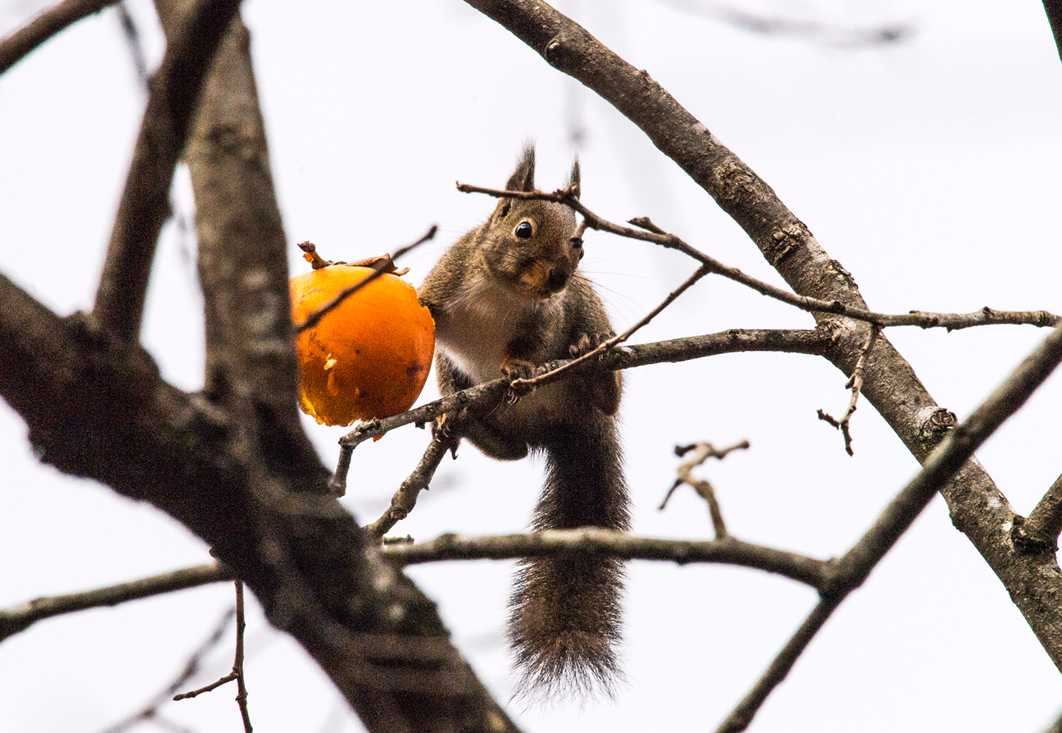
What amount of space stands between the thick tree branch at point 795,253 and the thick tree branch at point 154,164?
1.75 meters

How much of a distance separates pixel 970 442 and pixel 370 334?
1.50 meters

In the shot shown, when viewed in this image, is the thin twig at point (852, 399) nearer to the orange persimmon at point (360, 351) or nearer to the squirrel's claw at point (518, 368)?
the orange persimmon at point (360, 351)

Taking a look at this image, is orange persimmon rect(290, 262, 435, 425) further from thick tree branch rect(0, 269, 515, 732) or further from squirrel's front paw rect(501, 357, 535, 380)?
thick tree branch rect(0, 269, 515, 732)

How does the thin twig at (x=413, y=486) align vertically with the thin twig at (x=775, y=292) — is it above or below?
above

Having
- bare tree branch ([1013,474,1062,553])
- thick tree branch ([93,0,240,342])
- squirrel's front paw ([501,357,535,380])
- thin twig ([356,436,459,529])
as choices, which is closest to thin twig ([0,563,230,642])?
thick tree branch ([93,0,240,342])

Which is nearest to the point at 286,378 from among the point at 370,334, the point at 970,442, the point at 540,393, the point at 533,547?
the point at 533,547

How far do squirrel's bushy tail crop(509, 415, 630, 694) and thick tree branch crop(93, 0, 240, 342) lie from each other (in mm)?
1621

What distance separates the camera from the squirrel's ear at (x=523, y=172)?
413cm

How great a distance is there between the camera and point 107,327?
4.26ft

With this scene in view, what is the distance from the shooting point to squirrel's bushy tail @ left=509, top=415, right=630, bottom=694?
3379 mm

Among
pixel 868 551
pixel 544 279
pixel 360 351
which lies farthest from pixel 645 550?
pixel 544 279

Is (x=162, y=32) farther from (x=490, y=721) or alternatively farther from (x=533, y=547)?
(x=490, y=721)

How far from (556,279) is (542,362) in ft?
1.01

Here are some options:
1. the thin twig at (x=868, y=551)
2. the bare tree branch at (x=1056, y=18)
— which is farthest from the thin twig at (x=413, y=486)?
the bare tree branch at (x=1056, y=18)
